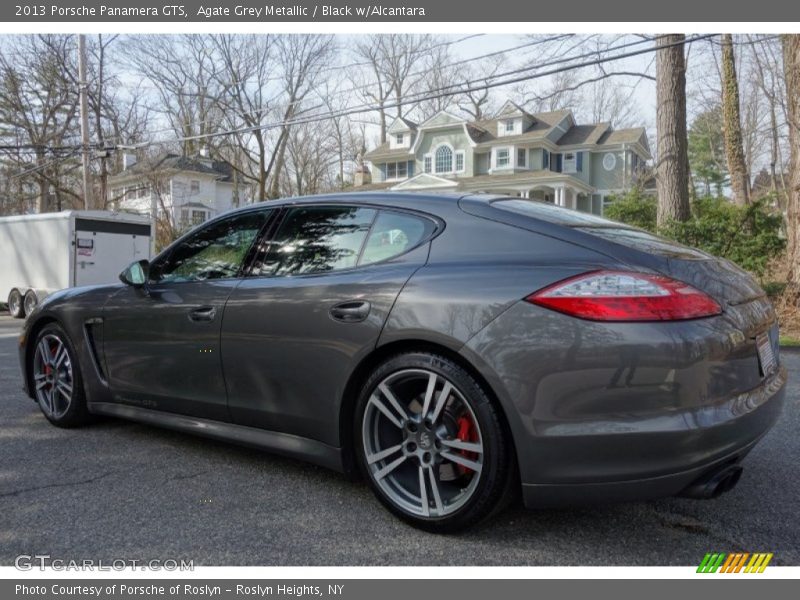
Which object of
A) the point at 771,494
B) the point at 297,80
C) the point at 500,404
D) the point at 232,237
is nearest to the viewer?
the point at 500,404

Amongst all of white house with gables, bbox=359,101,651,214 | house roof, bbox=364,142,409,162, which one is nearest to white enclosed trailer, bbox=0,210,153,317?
white house with gables, bbox=359,101,651,214

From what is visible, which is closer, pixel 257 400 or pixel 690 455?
pixel 690 455

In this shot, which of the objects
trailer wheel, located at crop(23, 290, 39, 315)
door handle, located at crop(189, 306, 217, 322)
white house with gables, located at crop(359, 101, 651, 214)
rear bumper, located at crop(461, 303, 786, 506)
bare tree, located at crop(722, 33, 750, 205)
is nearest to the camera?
rear bumper, located at crop(461, 303, 786, 506)

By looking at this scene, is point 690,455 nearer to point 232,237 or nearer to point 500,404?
point 500,404

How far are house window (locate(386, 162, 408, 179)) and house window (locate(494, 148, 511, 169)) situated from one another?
19.9 feet

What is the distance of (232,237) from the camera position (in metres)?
3.85

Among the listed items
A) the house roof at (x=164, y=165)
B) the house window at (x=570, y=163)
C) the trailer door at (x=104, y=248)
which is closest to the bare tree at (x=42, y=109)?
the house roof at (x=164, y=165)

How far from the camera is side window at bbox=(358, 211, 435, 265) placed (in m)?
3.08

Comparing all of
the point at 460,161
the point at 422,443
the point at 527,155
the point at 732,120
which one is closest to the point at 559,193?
the point at 527,155

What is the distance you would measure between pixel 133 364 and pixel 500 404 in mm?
2522

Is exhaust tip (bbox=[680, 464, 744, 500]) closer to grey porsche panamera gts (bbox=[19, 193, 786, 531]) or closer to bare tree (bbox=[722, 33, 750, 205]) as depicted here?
grey porsche panamera gts (bbox=[19, 193, 786, 531])

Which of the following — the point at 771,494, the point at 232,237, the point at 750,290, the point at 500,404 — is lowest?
the point at 771,494

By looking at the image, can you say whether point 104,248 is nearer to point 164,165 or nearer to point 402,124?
point 164,165

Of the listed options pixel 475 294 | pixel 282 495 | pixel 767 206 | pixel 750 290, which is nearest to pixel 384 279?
pixel 475 294
